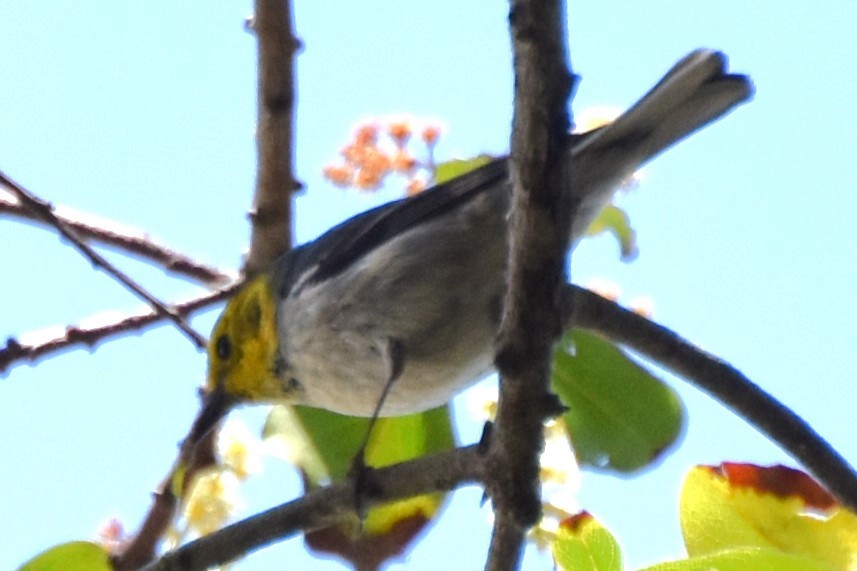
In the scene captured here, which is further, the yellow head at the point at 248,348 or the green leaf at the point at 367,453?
the yellow head at the point at 248,348

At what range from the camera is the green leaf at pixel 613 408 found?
2.80 metres

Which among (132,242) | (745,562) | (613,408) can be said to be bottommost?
(745,562)

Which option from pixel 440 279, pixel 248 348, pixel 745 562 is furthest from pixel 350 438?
pixel 745 562

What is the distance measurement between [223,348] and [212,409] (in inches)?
9.3

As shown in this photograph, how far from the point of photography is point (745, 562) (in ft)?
4.46

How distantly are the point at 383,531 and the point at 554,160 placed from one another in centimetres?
153

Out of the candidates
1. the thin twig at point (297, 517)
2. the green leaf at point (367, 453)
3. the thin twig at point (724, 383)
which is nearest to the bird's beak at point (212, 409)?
the green leaf at point (367, 453)

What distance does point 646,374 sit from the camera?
2.83 meters

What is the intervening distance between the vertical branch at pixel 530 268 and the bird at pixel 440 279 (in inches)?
47.8

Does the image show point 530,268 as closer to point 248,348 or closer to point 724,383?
point 724,383

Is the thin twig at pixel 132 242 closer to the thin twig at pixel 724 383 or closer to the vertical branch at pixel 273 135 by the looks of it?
the vertical branch at pixel 273 135

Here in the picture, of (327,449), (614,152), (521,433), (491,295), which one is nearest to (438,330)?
(491,295)

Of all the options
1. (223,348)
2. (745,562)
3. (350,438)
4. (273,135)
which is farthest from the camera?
(223,348)

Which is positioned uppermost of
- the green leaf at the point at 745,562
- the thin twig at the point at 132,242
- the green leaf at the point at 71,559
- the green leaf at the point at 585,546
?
the thin twig at the point at 132,242
